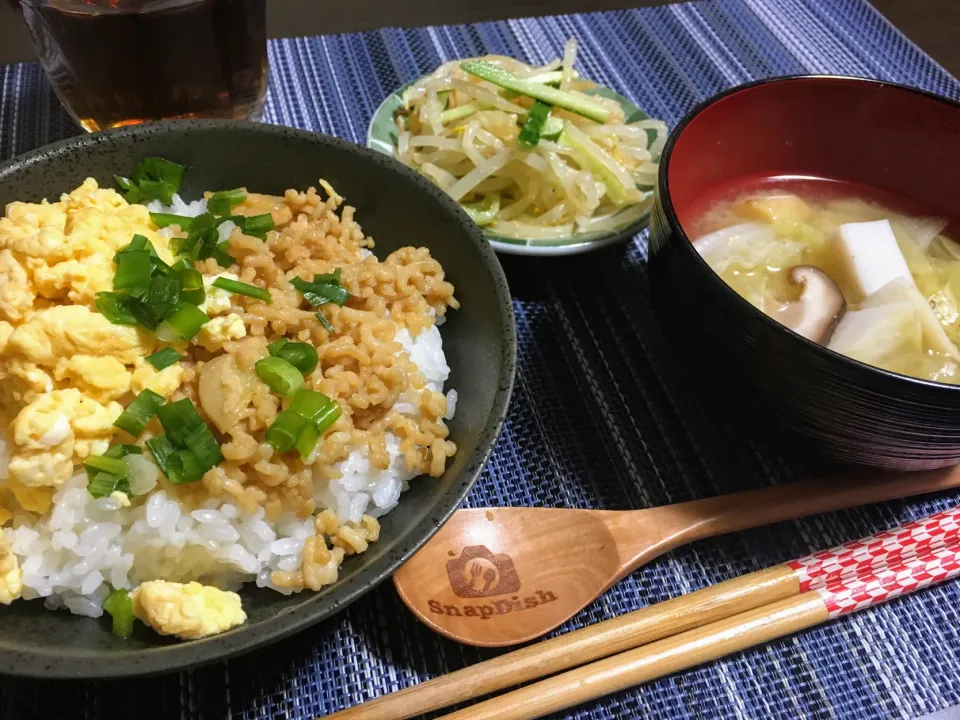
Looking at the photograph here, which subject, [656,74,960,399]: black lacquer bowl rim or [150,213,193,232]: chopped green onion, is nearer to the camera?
[656,74,960,399]: black lacquer bowl rim

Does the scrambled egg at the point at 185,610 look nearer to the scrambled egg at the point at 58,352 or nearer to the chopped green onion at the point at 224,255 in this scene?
the scrambled egg at the point at 58,352

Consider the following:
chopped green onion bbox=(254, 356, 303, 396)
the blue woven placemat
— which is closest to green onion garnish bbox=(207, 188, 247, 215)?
chopped green onion bbox=(254, 356, 303, 396)

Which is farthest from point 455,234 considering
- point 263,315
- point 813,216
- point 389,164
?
point 813,216

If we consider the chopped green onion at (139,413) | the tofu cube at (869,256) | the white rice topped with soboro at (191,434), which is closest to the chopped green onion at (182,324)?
the white rice topped with soboro at (191,434)

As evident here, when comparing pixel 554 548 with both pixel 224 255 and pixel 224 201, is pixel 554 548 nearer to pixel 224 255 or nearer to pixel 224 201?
pixel 224 255

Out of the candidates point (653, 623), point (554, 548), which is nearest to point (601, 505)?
point (554, 548)

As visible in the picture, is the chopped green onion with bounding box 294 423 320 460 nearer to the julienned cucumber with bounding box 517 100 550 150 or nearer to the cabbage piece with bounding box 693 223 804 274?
the cabbage piece with bounding box 693 223 804 274
